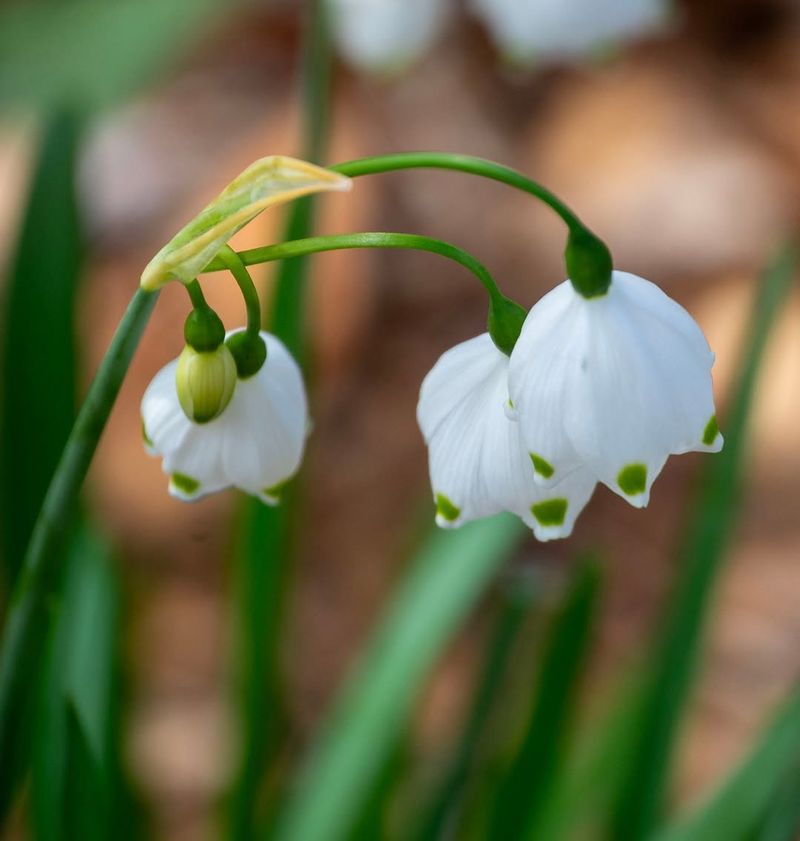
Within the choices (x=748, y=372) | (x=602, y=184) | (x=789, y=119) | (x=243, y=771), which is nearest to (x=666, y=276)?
(x=602, y=184)

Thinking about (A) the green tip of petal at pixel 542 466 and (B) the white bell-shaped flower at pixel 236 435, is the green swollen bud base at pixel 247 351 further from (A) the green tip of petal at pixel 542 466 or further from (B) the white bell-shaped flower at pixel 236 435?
(A) the green tip of petal at pixel 542 466

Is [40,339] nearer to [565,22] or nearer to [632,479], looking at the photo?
[565,22]

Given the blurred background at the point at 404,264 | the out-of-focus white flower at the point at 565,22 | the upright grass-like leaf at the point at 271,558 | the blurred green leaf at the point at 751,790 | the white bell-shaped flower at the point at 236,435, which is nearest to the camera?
the white bell-shaped flower at the point at 236,435

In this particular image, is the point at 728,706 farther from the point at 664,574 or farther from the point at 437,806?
the point at 437,806

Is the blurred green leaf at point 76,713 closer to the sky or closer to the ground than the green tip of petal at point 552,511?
closer to the ground

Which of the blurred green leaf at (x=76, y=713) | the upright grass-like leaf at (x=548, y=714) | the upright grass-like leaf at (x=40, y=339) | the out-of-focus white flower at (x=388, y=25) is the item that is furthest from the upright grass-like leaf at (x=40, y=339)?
the upright grass-like leaf at (x=548, y=714)

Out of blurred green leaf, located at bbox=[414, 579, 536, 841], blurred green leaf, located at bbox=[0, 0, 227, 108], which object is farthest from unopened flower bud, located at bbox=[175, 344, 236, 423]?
blurred green leaf, located at bbox=[0, 0, 227, 108]

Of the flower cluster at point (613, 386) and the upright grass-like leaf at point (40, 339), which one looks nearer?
the flower cluster at point (613, 386)

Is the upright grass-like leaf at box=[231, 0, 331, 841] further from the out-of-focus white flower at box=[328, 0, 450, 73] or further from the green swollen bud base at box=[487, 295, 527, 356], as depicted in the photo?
the green swollen bud base at box=[487, 295, 527, 356]
